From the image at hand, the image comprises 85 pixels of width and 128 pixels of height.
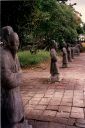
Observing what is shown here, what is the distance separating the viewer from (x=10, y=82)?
385 centimetres

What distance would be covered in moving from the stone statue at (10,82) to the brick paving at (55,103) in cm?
122

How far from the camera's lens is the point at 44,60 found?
57.7ft

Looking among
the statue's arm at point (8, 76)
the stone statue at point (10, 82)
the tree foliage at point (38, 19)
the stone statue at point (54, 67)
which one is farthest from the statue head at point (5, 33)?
the stone statue at point (54, 67)

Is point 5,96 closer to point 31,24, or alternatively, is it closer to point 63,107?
point 63,107

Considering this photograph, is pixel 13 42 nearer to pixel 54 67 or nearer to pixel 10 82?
pixel 10 82

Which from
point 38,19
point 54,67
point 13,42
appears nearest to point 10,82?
point 13,42

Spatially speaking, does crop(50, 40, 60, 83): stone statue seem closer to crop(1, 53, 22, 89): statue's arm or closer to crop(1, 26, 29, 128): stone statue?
crop(1, 26, 29, 128): stone statue

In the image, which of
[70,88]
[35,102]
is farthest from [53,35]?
[35,102]

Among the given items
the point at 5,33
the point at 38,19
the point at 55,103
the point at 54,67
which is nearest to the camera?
the point at 5,33

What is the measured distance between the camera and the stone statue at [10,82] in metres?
3.83

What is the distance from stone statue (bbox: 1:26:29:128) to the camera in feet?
12.6

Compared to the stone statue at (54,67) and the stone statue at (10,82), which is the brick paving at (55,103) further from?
the stone statue at (10,82)

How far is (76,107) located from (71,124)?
3.97ft

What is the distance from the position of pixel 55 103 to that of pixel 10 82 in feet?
10.3
